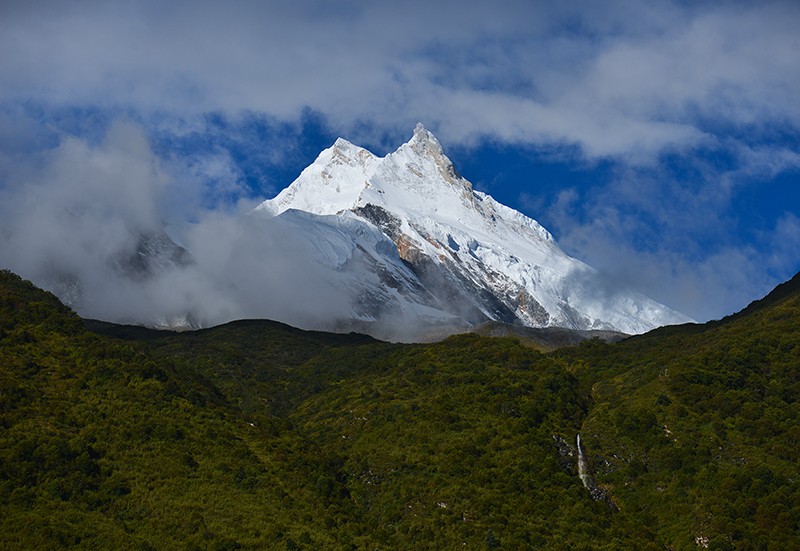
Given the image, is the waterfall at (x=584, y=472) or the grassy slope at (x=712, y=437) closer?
the grassy slope at (x=712, y=437)

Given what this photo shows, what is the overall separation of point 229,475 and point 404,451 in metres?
20.4

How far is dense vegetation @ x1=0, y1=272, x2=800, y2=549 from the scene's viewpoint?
227 feet

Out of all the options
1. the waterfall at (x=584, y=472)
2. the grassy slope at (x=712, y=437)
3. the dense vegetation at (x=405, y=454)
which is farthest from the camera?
the waterfall at (x=584, y=472)

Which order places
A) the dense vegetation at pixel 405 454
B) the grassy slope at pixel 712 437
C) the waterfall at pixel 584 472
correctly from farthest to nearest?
the waterfall at pixel 584 472 < the grassy slope at pixel 712 437 < the dense vegetation at pixel 405 454

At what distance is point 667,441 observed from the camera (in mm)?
87812

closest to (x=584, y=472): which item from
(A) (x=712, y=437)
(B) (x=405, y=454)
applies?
A: (A) (x=712, y=437)

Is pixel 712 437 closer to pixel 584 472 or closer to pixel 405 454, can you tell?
pixel 584 472

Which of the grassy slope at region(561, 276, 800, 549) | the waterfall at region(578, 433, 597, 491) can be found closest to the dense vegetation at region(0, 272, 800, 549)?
the grassy slope at region(561, 276, 800, 549)

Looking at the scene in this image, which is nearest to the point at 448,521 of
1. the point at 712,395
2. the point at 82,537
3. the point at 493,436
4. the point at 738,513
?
the point at 493,436

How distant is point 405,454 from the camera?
293 ft

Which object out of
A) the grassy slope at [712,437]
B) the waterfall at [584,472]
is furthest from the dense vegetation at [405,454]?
the waterfall at [584,472]

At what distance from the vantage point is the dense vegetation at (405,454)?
69312 mm

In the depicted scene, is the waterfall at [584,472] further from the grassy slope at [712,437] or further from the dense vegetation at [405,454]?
the grassy slope at [712,437]

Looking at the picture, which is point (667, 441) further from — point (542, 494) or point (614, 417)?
point (542, 494)
